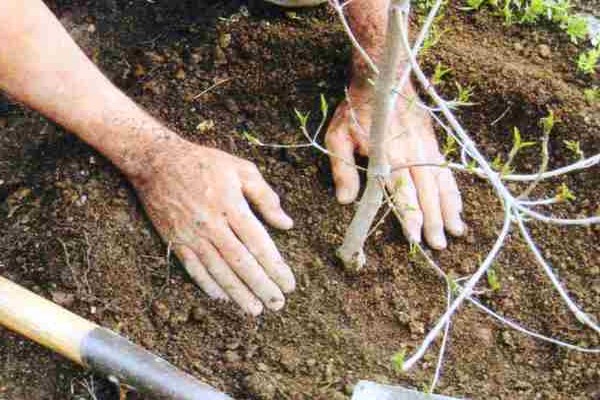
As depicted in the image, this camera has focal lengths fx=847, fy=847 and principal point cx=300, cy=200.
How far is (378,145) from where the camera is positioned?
1804mm

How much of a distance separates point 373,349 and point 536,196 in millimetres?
636

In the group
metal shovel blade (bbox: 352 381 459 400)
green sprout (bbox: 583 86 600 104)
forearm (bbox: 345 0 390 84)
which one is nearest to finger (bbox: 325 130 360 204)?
forearm (bbox: 345 0 390 84)

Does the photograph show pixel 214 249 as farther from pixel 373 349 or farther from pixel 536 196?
pixel 536 196

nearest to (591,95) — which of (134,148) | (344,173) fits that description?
(344,173)

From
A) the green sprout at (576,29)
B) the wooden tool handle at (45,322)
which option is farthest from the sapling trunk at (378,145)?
the green sprout at (576,29)

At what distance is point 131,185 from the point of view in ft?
7.49

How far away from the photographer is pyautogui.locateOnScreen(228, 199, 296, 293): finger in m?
2.14

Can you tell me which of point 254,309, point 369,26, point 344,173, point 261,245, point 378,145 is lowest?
point 254,309

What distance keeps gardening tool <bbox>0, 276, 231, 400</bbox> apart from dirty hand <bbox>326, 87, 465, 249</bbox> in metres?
0.67

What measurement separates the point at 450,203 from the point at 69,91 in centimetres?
104

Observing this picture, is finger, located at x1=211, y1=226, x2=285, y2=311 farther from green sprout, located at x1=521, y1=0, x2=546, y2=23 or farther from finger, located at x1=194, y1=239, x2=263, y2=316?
green sprout, located at x1=521, y1=0, x2=546, y2=23

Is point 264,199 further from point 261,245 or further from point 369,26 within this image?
point 369,26

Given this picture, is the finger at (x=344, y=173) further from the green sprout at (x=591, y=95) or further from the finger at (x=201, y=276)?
the green sprout at (x=591, y=95)

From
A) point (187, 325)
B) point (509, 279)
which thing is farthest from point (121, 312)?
point (509, 279)
